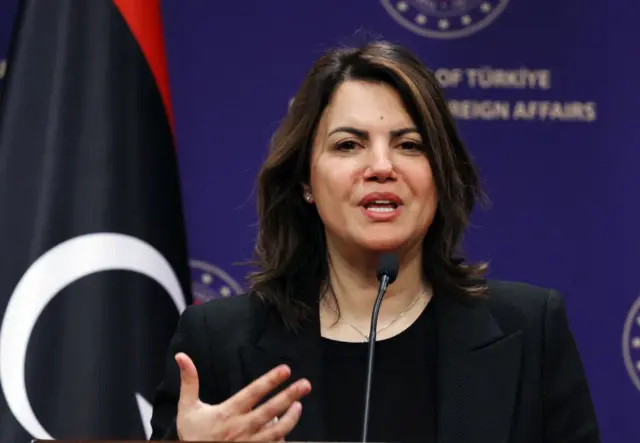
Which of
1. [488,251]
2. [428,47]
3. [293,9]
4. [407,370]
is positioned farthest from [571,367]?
[293,9]

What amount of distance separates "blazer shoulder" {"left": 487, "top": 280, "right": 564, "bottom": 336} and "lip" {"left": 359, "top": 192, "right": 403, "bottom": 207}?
0.29m

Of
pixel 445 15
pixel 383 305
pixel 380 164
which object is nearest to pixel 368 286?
pixel 383 305

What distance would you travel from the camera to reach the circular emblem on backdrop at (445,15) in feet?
8.68

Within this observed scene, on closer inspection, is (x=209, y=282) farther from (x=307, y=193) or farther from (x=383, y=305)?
(x=383, y=305)

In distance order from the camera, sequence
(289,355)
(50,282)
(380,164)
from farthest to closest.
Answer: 1. (50,282)
2. (289,355)
3. (380,164)

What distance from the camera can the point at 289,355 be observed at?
1.80 meters

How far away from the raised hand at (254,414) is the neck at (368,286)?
52 centimetres

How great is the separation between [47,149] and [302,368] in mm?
823

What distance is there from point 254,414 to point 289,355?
524 mm

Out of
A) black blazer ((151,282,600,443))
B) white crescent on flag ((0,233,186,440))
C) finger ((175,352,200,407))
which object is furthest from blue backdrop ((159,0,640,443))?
finger ((175,352,200,407))

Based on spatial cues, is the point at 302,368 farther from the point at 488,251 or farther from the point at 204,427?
the point at 488,251

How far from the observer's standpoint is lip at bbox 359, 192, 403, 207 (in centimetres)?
171

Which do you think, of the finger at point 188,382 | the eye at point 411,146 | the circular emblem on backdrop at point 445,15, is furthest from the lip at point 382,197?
the circular emblem on backdrop at point 445,15

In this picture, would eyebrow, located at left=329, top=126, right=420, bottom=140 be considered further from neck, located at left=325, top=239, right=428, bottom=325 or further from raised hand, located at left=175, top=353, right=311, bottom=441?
raised hand, located at left=175, top=353, right=311, bottom=441
